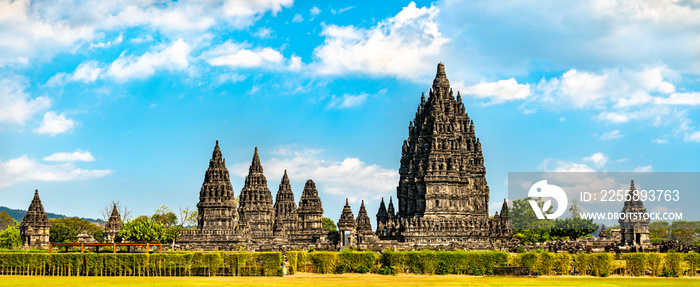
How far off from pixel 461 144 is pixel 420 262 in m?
50.2

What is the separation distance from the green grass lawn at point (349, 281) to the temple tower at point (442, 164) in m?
40.4

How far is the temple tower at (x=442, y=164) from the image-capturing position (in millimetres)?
103250

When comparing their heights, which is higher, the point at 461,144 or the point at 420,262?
the point at 461,144

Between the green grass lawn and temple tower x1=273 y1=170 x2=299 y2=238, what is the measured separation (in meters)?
70.5

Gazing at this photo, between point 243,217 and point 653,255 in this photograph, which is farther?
point 243,217

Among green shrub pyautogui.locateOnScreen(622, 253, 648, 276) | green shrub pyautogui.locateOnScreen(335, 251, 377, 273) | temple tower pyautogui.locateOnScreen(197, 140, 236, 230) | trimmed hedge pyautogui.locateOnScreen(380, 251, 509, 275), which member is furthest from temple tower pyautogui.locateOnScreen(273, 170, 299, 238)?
green shrub pyautogui.locateOnScreen(622, 253, 648, 276)

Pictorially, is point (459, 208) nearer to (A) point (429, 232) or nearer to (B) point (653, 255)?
(A) point (429, 232)

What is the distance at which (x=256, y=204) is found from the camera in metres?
133

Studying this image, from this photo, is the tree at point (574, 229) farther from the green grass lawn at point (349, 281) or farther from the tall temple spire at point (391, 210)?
the green grass lawn at point (349, 281)

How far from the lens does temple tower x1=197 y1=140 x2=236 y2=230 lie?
111m

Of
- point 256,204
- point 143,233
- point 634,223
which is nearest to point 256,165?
point 256,204

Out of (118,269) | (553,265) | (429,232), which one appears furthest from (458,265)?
(429,232)

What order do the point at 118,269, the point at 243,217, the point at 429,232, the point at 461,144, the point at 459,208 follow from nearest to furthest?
the point at 118,269
the point at 429,232
the point at 459,208
the point at 461,144
the point at 243,217

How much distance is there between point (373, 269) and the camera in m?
64.4
